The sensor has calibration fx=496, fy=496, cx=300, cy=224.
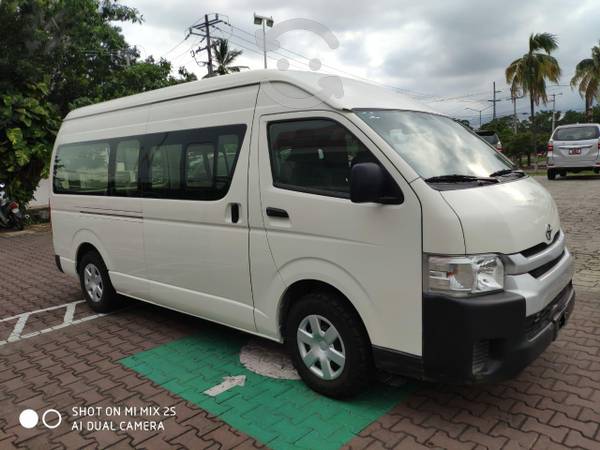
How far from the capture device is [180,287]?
4383mm

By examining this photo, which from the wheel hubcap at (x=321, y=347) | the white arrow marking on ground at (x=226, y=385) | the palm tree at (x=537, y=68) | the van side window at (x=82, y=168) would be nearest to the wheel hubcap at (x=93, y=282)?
the van side window at (x=82, y=168)

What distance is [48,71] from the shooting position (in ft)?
44.1

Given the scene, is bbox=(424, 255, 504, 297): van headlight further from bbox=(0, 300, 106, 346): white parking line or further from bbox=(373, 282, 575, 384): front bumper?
bbox=(0, 300, 106, 346): white parking line

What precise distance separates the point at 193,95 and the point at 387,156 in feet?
6.49

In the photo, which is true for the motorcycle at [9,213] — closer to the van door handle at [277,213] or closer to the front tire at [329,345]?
the van door handle at [277,213]

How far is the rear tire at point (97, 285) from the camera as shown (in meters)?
5.43

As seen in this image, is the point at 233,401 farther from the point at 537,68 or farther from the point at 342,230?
the point at 537,68

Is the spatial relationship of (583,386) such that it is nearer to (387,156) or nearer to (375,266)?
(375,266)

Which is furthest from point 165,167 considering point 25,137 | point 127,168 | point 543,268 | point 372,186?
point 25,137

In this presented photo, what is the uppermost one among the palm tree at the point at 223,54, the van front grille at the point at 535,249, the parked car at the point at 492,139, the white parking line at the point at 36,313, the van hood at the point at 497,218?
the palm tree at the point at 223,54

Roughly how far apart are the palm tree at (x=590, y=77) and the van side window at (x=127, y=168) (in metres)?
34.3

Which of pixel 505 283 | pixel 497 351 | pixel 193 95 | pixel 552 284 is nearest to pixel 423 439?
pixel 497 351

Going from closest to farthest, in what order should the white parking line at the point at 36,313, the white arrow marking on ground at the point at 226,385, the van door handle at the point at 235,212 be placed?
the white arrow marking on ground at the point at 226,385, the van door handle at the point at 235,212, the white parking line at the point at 36,313

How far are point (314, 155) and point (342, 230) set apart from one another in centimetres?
58
